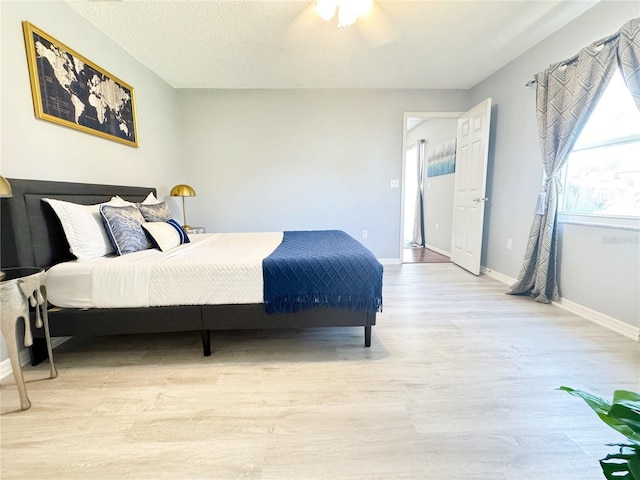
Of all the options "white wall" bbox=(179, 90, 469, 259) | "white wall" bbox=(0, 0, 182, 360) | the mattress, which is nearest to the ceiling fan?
"white wall" bbox=(179, 90, 469, 259)

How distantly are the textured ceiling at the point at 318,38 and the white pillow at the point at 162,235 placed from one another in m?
1.67

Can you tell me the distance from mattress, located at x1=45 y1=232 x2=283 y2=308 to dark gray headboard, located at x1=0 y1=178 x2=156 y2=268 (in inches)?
7.3

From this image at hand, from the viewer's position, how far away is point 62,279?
62.8 inches

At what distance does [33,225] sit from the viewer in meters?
1.65

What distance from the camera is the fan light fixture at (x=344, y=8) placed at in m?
1.99

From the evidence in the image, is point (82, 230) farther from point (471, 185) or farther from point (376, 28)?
point (471, 185)

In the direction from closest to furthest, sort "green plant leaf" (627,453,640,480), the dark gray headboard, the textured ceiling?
"green plant leaf" (627,453,640,480)
the dark gray headboard
the textured ceiling

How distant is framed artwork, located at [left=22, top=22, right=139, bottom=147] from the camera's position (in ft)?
5.81

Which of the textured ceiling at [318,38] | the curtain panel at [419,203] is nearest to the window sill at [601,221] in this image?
the textured ceiling at [318,38]

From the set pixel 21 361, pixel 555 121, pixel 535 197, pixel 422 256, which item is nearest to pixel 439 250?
pixel 422 256

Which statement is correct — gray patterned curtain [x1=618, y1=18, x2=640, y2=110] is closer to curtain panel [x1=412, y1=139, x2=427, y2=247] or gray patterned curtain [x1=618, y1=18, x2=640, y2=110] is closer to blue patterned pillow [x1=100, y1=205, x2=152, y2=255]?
blue patterned pillow [x1=100, y1=205, x2=152, y2=255]

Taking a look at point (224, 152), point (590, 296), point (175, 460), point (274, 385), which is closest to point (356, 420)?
point (274, 385)

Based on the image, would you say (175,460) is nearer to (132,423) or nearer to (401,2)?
(132,423)

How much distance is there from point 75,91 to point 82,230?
114cm
